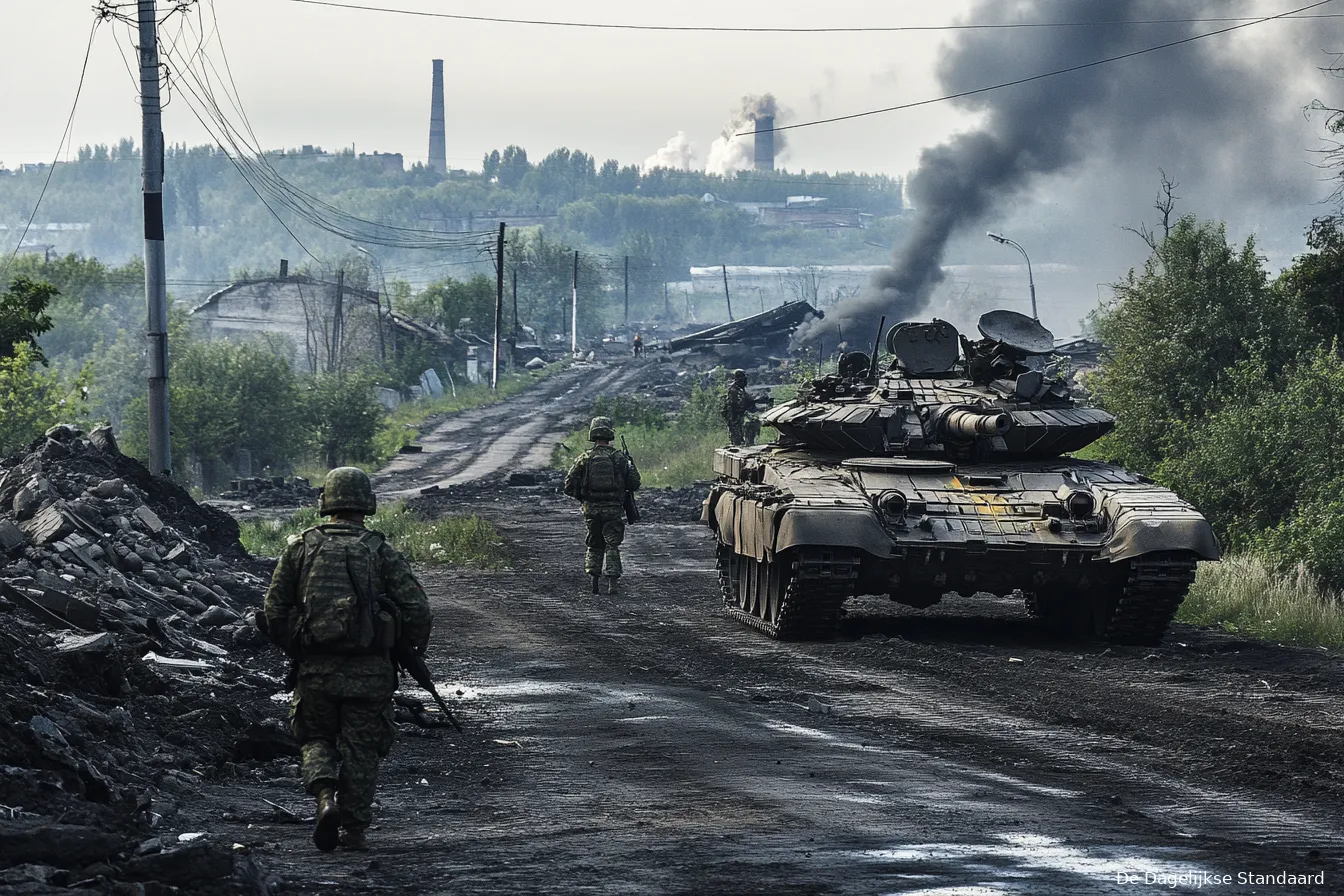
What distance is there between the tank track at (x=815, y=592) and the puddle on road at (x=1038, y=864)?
690cm

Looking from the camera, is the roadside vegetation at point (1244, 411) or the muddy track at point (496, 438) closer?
the roadside vegetation at point (1244, 411)

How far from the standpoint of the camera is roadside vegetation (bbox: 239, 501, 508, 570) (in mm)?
22656

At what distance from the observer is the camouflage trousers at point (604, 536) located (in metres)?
18.5

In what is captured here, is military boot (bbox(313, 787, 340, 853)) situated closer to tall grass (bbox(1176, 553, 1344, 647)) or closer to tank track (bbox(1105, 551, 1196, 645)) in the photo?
tank track (bbox(1105, 551, 1196, 645))

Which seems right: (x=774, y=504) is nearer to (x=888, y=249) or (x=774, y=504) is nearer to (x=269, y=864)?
(x=269, y=864)

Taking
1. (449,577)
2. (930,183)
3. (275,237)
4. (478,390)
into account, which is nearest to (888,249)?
(275,237)

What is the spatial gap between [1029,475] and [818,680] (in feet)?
12.2

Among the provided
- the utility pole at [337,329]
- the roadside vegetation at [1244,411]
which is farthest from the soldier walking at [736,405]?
the utility pole at [337,329]

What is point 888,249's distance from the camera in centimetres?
16638

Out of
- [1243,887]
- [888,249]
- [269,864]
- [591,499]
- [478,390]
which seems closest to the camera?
[1243,887]

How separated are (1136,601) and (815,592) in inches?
98.5

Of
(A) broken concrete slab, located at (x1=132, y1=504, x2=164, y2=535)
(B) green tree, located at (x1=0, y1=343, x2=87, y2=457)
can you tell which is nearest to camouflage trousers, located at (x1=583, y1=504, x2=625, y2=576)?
(A) broken concrete slab, located at (x1=132, y1=504, x2=164, y2=535)

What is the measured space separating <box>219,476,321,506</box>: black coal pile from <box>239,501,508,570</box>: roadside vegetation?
16.3 ft

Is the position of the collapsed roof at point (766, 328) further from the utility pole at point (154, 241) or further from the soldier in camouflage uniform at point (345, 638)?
the soldier in camouflage uniform at point (345, 638)
